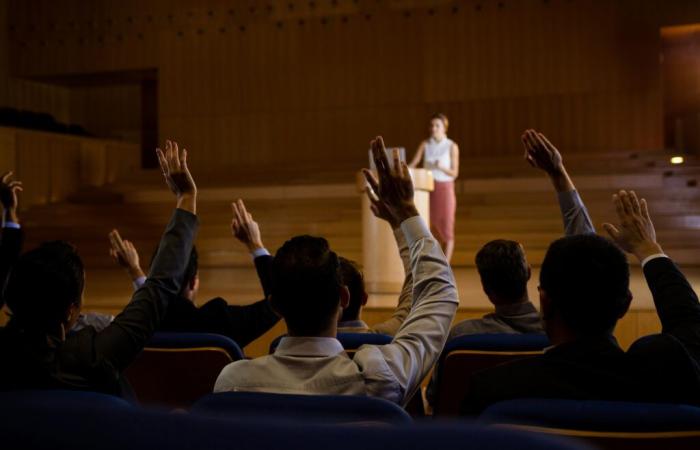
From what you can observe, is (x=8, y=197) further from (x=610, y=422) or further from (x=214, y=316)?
(x=610, y=422)

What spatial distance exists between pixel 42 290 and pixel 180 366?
0.74m

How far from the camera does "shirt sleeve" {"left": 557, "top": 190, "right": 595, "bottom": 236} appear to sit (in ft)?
7.82

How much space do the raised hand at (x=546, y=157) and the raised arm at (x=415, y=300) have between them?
66 centimetres

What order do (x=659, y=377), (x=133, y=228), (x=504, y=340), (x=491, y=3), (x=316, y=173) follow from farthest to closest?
1. (x=491, y=3)
2. (x=316, y=173)
3. (x=133, y=228)
4. (x=504, y=340)
5. (x=659, y=377)

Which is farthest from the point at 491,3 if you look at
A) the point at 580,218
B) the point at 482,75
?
the point at 580,218

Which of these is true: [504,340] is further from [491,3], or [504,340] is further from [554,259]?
→ [491,3]

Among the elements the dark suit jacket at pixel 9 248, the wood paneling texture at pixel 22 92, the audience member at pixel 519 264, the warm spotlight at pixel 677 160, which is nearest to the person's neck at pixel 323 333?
the audience member at pixel 519 264

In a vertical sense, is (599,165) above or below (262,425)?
above

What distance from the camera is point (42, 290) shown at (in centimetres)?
160

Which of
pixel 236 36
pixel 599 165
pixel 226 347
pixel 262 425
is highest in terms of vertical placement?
pixel 236 36

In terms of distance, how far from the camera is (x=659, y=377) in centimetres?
137

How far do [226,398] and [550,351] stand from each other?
1.97 feet

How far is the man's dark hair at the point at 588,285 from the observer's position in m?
1.48

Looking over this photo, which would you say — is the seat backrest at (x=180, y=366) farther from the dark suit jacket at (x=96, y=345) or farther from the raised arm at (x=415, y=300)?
the raised arm at (x=415, y=300)
